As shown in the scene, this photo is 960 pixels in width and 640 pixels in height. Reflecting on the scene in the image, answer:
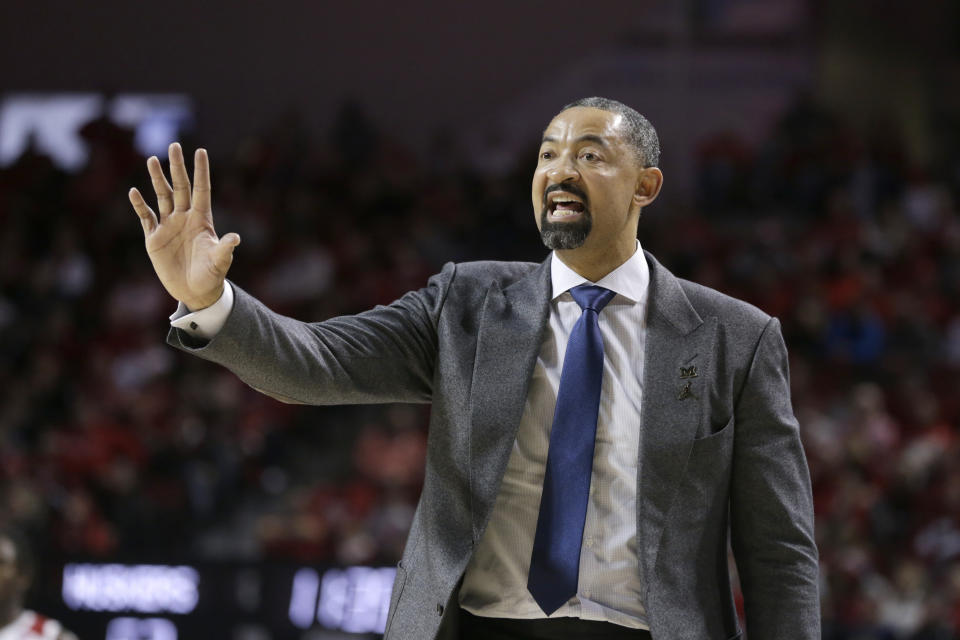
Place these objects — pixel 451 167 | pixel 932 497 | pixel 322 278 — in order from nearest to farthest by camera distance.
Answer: pixel 932 497 < pixel 322 278 < pixel 451 167

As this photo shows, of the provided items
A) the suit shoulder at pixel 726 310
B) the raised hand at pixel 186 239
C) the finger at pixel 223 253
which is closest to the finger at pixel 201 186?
the raised hand at pixel 186 239

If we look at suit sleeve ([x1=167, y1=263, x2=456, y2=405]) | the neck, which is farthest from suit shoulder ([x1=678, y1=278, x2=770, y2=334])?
suit sleeve ([x1=167, y1=263, x2=456, y2=405])

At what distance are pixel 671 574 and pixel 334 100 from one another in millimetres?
11202

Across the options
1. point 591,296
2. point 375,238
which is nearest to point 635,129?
point 591,296

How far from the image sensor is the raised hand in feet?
7.25

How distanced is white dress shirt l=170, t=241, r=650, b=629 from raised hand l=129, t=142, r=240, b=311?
72 mm

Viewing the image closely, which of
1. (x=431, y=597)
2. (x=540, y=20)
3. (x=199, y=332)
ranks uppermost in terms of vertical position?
(x=540, y=20)

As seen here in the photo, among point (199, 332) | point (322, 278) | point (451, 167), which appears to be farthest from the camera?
point (451, 167)

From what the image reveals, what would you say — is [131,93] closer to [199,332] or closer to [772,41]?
[772,41]

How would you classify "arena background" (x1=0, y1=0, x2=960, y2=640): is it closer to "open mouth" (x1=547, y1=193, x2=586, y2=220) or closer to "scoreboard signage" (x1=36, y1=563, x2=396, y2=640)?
"scoreboard signage" (x1=36, y1=563, x2=396, y2=640)

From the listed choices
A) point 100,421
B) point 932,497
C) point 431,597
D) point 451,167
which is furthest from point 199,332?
point 451,167

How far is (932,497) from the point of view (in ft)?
29.3

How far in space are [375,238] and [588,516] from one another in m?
9.11

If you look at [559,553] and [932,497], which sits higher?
[559,553]
